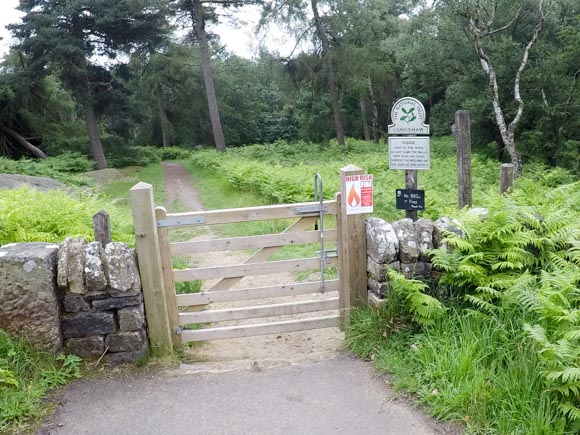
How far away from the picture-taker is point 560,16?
72.4 ft

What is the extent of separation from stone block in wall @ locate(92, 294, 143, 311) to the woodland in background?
56.1ft

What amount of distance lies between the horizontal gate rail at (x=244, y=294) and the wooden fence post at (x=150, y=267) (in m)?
0.30

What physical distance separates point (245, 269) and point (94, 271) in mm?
1407

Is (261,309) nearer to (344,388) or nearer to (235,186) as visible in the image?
(344,388)

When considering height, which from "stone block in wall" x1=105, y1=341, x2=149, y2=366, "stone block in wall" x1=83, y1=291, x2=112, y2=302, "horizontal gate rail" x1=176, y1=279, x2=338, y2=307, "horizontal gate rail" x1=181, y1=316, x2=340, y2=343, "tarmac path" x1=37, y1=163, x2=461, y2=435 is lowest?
"tarmac path" x1=37, y1=163, x2=461, y2=435

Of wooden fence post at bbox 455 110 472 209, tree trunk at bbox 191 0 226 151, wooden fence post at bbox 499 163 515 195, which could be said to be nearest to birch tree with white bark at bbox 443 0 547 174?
wooden fence post at bbox 499 163 515 195

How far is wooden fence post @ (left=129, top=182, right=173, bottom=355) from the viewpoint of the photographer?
4352 mm

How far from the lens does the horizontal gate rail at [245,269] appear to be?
15.4ft

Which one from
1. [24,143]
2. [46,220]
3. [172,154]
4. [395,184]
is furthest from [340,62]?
[46,220]

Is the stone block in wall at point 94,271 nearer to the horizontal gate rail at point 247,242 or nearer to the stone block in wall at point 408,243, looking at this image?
the horizontal gate rail at point 247,242

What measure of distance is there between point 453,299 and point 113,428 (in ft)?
9.67

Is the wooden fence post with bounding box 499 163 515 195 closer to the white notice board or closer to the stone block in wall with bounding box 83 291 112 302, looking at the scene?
the white notice board

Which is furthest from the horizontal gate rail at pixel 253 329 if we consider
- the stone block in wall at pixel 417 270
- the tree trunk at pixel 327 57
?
the tree trunk at pixel 327 57

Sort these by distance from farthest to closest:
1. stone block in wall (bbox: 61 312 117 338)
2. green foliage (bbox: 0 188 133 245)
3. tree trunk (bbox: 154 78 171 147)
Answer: tree trunk (bbox: 154 78 171 147), green foliage (bbox: 0 188 133 245), stone block in wall (bbox: 61 312 117 338)
